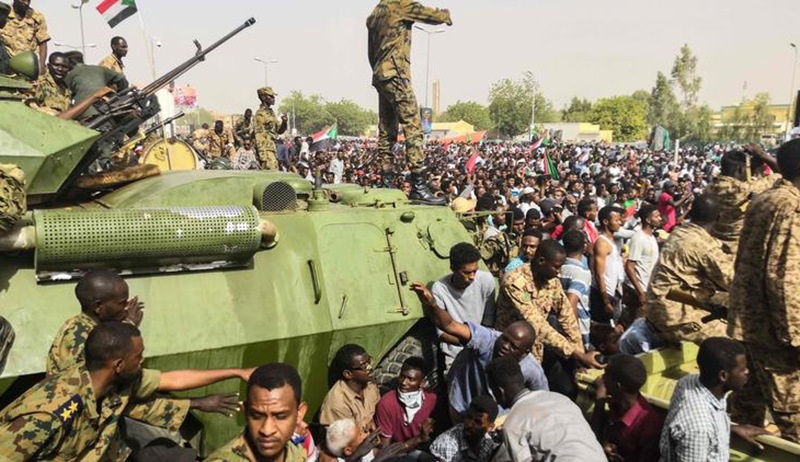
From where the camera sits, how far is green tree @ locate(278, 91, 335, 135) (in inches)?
4119

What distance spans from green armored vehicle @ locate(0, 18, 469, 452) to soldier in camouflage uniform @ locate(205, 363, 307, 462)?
1.78 metres

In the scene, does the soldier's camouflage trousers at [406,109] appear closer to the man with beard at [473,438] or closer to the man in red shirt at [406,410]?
the man in red shirt at [406,410]

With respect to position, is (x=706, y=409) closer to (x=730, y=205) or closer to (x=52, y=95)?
(x=730, y=205)

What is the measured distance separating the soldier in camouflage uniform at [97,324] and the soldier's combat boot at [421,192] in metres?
3.48

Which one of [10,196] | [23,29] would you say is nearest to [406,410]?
[10,196]

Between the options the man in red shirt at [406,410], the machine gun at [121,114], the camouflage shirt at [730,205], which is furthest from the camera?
the camouflage shirt at [730,205]


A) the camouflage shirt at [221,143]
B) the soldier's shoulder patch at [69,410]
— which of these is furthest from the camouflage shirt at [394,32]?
the camouflage shirt at [221,143]

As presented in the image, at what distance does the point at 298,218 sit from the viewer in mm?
5137

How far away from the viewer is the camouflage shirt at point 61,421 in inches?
110

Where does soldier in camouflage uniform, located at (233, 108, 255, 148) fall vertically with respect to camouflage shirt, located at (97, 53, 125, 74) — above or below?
below

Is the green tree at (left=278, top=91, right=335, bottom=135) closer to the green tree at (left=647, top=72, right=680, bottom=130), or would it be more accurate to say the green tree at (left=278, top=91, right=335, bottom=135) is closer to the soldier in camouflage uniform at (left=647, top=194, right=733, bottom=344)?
the green tree at (left=647, top=72, right=680, bottom=130)

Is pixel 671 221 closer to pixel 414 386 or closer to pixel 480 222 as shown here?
pixel 480 222

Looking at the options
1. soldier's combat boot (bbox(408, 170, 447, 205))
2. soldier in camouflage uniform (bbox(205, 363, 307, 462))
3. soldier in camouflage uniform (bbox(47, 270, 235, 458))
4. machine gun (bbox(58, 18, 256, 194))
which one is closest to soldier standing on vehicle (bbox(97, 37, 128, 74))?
machine gun (bbox(58, 18, 256, 194))

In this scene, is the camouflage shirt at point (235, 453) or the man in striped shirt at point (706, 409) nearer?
the camouflage shirt at point (235, 453)
